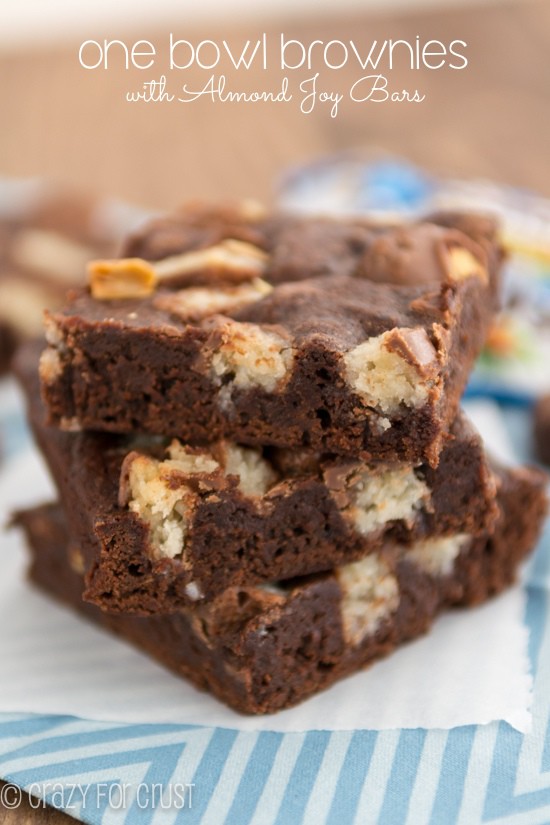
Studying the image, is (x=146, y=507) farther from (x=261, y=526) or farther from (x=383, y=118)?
(x=383, y=118)

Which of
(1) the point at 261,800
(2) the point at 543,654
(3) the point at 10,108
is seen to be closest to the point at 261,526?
(1) the point at 261,800

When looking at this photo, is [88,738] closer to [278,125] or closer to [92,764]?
[92,764]

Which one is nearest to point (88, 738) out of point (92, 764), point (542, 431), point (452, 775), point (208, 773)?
point (92, 764)

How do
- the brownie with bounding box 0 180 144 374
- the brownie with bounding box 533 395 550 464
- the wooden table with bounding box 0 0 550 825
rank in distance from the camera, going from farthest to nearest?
the wooden table with bounding box 0 0 550 825, the brownie with bounding box 0 180 144 374, the brownie with bounding box 533 395 550 464

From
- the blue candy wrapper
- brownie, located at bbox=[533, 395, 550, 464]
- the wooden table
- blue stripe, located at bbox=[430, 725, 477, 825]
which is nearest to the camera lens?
blue stripe, located at bbox=[430, 725, 477, 825]

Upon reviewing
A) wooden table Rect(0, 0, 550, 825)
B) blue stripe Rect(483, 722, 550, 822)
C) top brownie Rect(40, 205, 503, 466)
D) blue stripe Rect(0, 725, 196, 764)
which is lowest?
blue stripe Rect(483, 722, 550, 822)

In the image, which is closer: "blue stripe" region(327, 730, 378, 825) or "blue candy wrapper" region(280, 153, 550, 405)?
"blue stripe" region(327, 730, 378, 825)

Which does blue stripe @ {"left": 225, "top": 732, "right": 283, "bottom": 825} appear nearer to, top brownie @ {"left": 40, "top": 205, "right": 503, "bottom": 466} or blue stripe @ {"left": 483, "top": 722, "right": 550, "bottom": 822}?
blue stripe @ {"left": 483, "top": 722, "right": 550, "bottom": 822}

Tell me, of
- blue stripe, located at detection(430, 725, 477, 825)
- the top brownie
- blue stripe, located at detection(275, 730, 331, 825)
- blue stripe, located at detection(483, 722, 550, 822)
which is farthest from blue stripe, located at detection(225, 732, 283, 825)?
the top brownie
